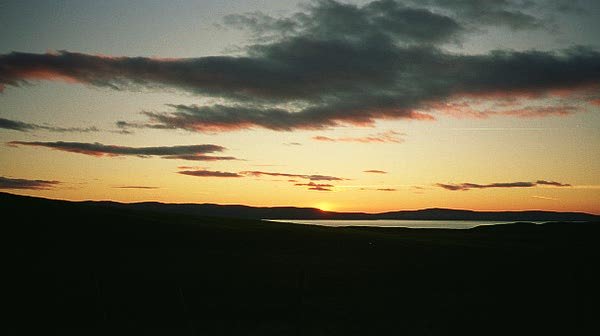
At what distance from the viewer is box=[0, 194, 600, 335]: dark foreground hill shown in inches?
741

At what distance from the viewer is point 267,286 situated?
83.9 ft

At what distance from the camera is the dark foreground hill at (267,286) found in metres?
18.8

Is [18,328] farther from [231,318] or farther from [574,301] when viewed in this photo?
[574,301]

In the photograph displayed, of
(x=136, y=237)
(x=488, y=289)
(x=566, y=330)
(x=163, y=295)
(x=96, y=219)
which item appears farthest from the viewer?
(x=96, y=219)

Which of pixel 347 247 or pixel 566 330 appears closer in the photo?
pixel 566 330

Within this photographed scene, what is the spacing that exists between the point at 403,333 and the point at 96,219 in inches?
1525

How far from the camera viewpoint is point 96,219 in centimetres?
4716

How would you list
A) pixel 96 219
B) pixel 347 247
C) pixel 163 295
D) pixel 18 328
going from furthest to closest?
1. pixel 96 219
2. pixel 347 247
3. pixel 163 295
4. pixel 18 328

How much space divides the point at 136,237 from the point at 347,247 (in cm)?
1972

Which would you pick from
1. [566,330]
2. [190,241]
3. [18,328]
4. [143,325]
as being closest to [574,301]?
[566,330]

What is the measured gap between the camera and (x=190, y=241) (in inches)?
1612

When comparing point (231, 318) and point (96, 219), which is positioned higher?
point (96, 219)

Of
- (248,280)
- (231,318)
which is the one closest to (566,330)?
(231,318)

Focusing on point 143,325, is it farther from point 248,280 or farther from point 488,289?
point 488,289
